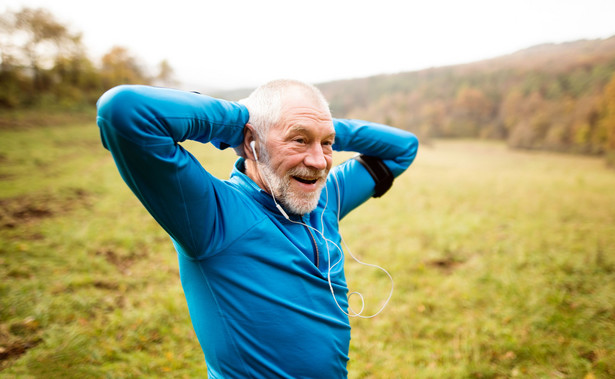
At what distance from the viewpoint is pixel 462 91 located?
22.0m

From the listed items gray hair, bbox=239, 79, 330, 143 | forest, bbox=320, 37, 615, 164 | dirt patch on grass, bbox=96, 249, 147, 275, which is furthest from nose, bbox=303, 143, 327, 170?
forest, bbox=320, 37, 615, 164

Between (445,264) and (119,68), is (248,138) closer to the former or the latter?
(445,264)

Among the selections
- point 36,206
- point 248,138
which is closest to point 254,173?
point 248,138

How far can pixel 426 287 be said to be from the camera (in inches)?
178

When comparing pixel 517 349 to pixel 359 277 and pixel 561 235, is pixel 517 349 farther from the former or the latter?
pixel 561 235

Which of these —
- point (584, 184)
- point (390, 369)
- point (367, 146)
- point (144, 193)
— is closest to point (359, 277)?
point (390, 369)

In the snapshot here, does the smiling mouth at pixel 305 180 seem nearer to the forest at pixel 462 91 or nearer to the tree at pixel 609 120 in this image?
the forest at pixel 462 91

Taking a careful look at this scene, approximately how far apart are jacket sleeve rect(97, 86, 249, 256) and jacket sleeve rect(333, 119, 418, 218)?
38.9 inches

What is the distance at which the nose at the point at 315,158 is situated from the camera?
1.49 metres

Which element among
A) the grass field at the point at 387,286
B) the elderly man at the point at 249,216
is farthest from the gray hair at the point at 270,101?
the grass field at the point at 387,286

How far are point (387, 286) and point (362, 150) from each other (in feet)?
10.5

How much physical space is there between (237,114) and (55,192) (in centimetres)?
826

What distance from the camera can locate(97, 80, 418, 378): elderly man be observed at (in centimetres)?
103

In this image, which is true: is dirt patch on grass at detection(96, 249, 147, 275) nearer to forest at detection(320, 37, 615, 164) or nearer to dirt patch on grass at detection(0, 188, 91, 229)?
dirt patch on grass at detection(0, 188, 91, 229)
